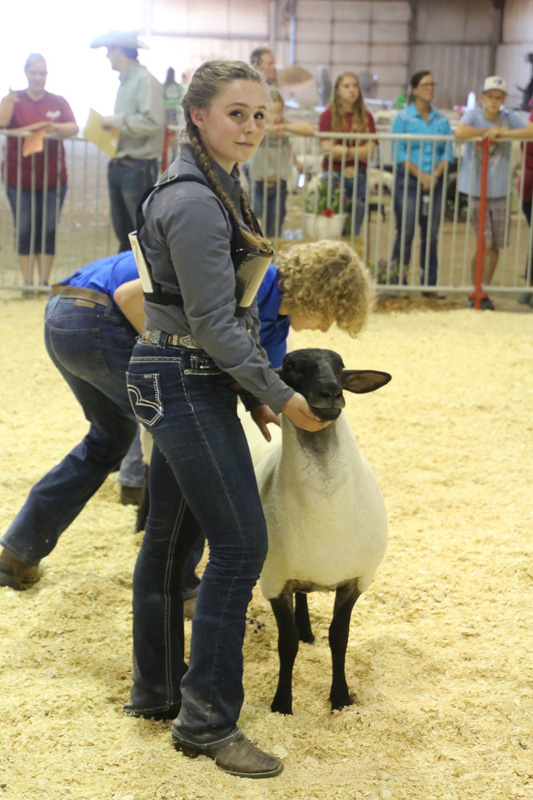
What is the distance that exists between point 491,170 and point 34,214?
14.0 feet

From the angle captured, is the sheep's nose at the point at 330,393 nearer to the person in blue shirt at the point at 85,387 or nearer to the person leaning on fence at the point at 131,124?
the person in blue shirt at the point at 85,387

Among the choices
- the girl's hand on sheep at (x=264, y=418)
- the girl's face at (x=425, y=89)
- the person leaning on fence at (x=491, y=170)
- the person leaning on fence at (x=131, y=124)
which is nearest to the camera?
the girl's hand on sheep at (x=264, y=418)

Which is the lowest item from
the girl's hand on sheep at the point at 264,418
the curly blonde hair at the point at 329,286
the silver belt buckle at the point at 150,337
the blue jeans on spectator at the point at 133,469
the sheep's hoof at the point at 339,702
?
the sheep's hoof at the point at 339,702

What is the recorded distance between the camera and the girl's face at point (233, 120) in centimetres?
228

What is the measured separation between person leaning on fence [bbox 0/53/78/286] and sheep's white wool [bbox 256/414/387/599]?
6.44m

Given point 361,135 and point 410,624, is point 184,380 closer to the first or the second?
point 410,624

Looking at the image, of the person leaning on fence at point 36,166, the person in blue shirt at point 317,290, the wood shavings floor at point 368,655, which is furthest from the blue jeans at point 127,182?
the person in blue shirt at point 317,290

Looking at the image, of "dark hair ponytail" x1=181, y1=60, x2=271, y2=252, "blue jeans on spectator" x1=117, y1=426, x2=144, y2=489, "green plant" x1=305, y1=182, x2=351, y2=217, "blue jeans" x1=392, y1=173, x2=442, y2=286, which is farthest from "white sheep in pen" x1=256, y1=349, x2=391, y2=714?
"green plant" x1=305, y1=182, x2=351, y2=217

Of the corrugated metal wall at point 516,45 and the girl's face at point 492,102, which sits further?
the corrugated metal wall at point 516,45

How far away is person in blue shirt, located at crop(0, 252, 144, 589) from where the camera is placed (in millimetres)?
3182

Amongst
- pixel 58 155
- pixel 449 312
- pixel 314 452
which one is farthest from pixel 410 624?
pixel 58 155

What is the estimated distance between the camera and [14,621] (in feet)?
10.9

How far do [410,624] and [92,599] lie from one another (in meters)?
1.21

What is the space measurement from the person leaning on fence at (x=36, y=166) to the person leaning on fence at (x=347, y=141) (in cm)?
237
